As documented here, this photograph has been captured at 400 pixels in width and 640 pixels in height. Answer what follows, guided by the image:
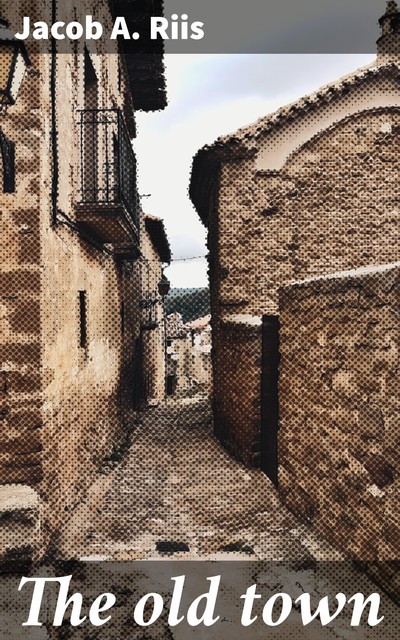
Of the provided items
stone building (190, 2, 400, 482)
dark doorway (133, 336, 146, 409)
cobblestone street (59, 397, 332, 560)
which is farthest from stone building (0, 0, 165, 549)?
dark doorway (133, 336, 146, 409)

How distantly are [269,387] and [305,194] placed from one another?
12.4 feet

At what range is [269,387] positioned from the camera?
296 inches

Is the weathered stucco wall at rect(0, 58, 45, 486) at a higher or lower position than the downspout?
lower

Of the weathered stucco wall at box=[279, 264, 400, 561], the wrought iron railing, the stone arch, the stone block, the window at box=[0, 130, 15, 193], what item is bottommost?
the stone block

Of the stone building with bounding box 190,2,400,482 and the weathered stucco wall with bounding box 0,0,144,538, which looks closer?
the weathered stucco wall with bounding box 0,0,144,538

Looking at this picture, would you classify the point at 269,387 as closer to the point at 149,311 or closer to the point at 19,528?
the point at 19,528

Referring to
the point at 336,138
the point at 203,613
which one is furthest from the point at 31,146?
the point at 336,138

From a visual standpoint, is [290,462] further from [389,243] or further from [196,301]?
[196,301]

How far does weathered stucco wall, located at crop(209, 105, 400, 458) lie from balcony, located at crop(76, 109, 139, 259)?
6.58 ft

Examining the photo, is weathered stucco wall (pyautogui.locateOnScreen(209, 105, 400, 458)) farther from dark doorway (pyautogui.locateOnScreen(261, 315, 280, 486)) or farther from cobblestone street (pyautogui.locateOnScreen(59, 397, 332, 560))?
cobblestone street (pyautogui.locateOnScreen(59, 397, 332, 560))

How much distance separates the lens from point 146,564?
4312mm

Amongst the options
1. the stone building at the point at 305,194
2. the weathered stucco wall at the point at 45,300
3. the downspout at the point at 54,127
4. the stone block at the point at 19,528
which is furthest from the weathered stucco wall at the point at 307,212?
the stone block at the point at 19,528

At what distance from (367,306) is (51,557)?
3.26 meters

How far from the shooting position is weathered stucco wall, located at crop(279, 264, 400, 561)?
12.5ft
